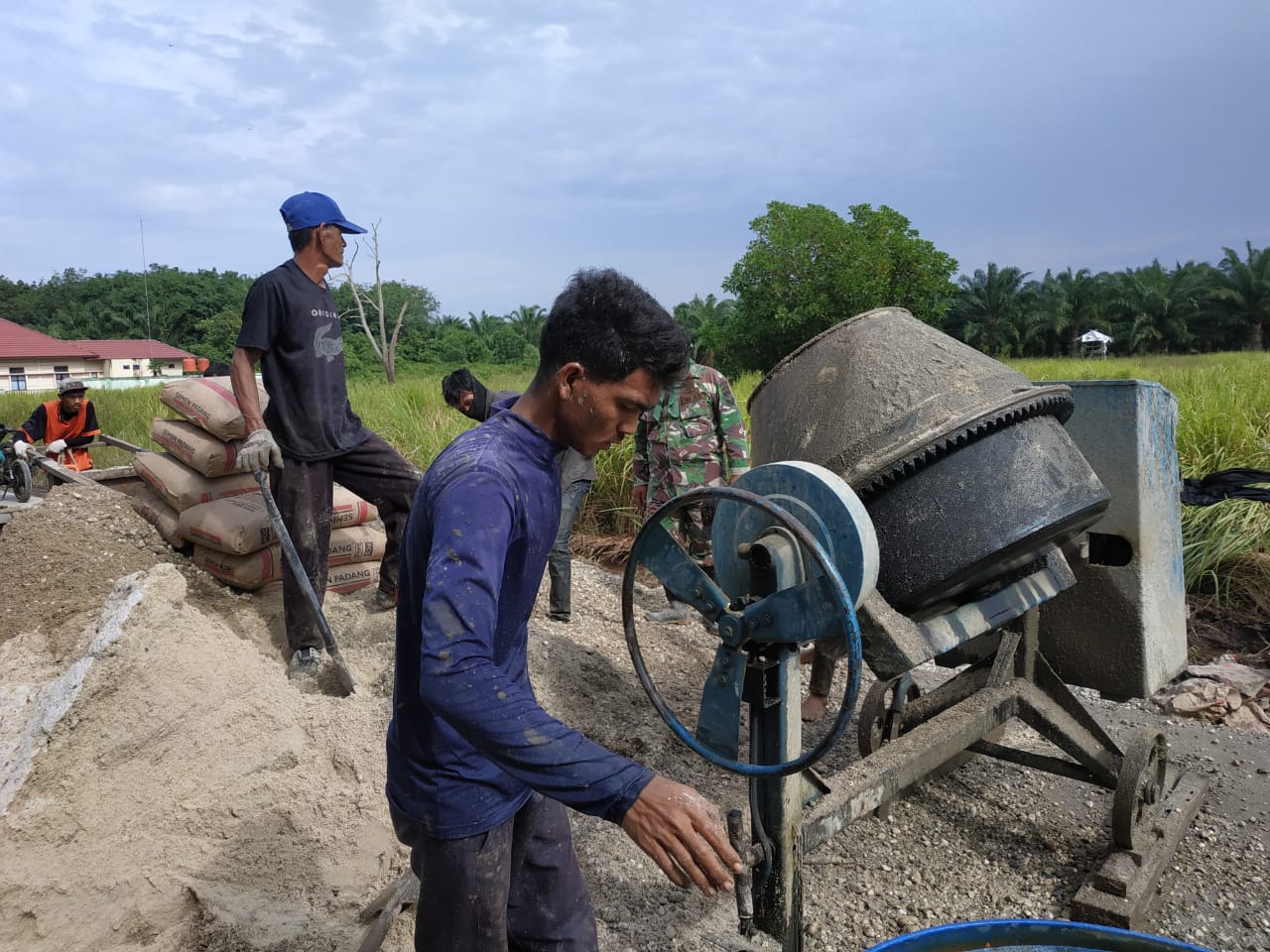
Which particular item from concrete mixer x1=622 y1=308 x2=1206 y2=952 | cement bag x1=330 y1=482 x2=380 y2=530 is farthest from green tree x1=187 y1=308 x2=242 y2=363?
concrete mixer x1=622 y1=308 x2=1206 y2=952

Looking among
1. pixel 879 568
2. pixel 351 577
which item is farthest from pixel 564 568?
pixel 879 568

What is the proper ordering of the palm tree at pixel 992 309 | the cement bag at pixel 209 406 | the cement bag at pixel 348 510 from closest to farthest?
the cement bag at pixel 209 406 → the cement bag at pixel 348 510 → the palm tree at pixel 992 309

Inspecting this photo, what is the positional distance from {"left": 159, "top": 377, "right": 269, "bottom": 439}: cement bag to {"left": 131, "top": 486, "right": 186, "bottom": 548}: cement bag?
1.95 ft

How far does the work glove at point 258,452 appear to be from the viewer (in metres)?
3.62

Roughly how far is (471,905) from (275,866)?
5.14 ft

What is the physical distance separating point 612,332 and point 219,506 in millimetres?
3867

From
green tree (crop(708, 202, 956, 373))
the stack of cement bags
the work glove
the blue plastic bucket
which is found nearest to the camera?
the blue plastic bucket

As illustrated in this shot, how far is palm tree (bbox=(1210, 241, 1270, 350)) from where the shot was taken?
33.5 m

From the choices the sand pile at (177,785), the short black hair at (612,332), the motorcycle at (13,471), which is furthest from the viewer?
the motorcycle at (13,471)

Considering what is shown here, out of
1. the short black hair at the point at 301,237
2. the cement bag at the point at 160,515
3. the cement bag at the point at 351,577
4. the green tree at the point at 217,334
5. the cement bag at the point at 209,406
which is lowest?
the cement bag at the point at 351,577

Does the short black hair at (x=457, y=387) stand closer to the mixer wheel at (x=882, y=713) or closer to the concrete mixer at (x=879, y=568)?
the concrete mixer at (x=879, y=568)

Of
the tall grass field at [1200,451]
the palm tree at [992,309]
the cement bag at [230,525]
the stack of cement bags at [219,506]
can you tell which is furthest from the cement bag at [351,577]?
the palm tree at [992,309]

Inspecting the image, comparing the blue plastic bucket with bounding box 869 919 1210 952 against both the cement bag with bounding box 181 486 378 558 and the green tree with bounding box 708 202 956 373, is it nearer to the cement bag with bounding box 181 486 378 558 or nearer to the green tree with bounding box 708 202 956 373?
the cement bag with bounding box 181 486 378 558

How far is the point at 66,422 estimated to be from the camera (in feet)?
24.5
